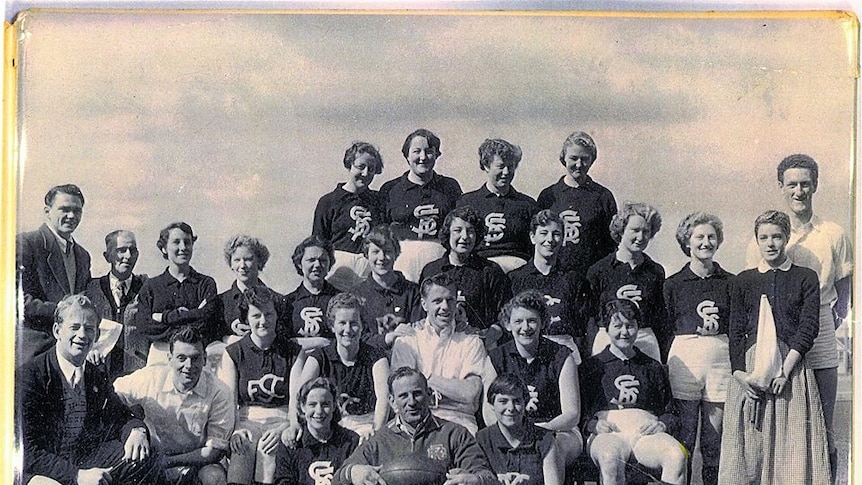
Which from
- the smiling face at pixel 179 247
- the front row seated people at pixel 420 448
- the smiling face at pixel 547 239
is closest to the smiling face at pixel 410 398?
the front row seated people at pixel 420 448

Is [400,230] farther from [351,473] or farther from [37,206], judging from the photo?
[37,206]

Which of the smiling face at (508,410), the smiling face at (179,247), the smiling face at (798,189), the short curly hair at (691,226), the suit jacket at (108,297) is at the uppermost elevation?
the smiling face at (798,189)

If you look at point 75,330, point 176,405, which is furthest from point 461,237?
point 75,330

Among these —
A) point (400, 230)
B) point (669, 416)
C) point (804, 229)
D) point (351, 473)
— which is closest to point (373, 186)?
point (400, 230)

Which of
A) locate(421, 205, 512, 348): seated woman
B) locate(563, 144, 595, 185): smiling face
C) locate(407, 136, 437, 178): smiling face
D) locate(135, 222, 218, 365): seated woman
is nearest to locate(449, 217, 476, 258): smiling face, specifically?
locate(421, 205, 512, 348): seated woman

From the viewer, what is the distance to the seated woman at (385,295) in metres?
1.52

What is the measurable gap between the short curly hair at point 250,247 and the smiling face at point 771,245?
88 cm

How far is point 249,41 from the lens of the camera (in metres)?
1.55

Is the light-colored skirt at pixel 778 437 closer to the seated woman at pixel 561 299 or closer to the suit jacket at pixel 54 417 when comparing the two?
the seated woman at pixel 561 299

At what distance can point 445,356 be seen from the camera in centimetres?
151

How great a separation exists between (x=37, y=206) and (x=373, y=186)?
594 mm

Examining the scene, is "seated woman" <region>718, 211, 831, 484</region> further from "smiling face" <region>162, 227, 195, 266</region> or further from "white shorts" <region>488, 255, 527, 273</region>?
"smiling face" <region>162, 227, 195, 266</region>

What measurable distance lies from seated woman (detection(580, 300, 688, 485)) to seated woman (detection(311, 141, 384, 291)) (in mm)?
448

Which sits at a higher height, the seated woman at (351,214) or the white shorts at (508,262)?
the seated woman at (351,214)
